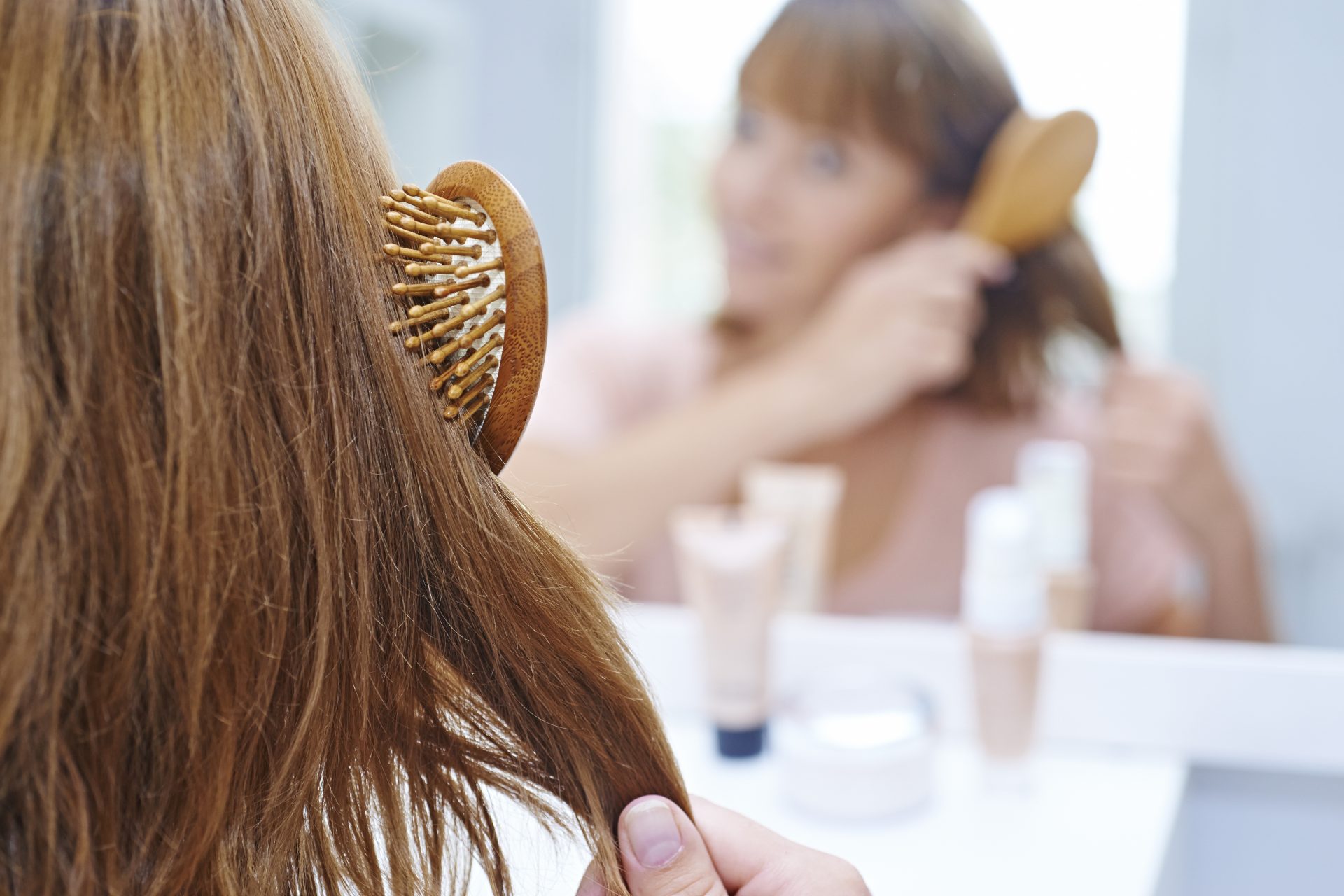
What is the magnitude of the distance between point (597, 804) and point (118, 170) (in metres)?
0.29

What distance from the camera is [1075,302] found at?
0.82 metres

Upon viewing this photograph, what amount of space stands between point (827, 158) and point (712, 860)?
1.89 feet

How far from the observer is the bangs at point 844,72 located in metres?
0.83

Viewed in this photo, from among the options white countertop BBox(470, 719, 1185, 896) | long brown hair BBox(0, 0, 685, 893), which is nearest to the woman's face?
white countertop BBox(470, 719, 1185, 896)

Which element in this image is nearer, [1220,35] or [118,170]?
[118,170]

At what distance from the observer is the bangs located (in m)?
0.83

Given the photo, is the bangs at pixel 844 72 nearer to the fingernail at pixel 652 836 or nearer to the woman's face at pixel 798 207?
the woman's face at pixel 798 207

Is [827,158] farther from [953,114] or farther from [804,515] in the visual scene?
[804,515]

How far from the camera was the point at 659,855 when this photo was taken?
16.8 inches

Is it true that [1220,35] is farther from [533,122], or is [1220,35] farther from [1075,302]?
[533,122]

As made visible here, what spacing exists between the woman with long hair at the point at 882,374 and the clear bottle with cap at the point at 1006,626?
0.11m

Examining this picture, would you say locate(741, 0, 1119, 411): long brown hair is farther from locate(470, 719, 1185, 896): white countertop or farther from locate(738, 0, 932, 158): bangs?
locate(470, 719, 1185, 896): white countertop

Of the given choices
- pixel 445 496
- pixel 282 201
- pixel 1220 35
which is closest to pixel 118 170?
pixel 282 201

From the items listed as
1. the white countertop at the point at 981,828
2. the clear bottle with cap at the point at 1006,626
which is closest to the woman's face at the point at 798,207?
the clear bottle with cap at the point at 1006,626
